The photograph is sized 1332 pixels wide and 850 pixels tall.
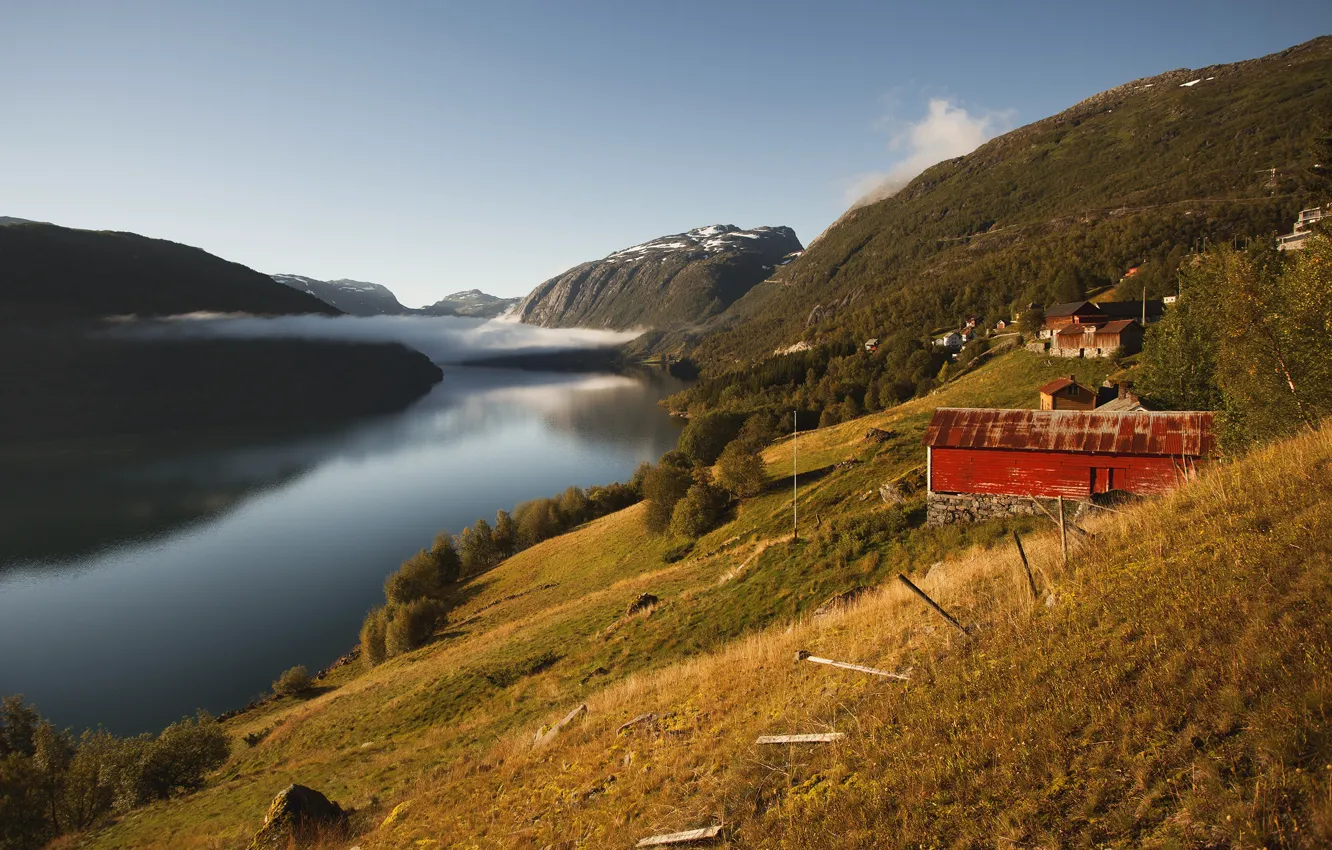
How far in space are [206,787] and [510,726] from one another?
15591 mm

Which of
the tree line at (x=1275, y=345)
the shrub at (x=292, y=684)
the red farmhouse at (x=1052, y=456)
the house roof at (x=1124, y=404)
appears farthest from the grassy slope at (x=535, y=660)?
the house roof at (x=1124, y=404)

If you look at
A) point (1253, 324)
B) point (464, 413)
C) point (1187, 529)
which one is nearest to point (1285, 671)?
point (1187, 529)

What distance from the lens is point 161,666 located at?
46.3 metres

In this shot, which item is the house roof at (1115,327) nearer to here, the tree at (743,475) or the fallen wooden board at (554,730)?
the tree at (743,475)

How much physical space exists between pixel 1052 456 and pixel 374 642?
151 ft

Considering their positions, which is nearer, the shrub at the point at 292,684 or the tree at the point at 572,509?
the shrub at the point at 292,684

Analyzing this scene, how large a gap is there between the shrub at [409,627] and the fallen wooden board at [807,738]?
40.4 metres

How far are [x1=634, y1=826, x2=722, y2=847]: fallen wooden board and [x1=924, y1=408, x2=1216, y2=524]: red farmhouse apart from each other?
21.4 m

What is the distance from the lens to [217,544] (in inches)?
2940

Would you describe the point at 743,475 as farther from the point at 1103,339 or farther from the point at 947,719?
the point at 947,719

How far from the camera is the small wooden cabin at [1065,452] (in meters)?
23.9

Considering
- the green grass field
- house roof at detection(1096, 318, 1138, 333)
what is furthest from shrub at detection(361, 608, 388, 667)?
house roof at detection(1096, 318, 1138, 333)

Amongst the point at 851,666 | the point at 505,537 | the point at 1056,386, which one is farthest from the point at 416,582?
the point at 1056,386

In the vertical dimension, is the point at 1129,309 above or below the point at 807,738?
above
